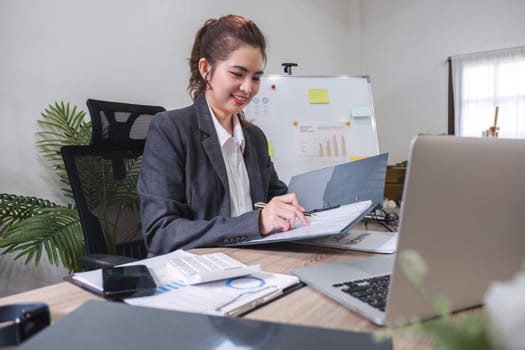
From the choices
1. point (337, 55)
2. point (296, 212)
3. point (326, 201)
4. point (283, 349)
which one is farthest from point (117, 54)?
point (337, 55)

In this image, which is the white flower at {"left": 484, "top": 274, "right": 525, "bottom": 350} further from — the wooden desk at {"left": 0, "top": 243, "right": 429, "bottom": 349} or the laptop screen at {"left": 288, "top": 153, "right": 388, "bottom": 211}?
the laptop screen at {"left": 288, "top": 153, "right": 388, "bottom": 211}

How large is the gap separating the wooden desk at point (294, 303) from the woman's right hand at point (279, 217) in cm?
9

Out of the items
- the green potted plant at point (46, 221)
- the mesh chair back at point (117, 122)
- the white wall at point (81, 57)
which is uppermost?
the white wall at point (81, 57)

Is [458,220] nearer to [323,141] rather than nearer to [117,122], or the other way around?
[117,122]

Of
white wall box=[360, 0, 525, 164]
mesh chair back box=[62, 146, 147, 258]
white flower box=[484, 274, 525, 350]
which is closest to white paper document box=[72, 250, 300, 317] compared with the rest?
white flower box=[484, 274, 525, 350]

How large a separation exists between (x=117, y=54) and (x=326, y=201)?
1.61 m

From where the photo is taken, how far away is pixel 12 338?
1.32ft

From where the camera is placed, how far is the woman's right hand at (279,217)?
35.0 inches

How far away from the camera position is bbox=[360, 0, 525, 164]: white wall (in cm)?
383

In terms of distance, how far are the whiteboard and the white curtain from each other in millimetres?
2040

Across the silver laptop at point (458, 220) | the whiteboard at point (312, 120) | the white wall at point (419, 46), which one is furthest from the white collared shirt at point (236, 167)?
the white wall at point (419, 46)

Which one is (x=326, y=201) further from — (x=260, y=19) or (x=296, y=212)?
(x=260, y=19)

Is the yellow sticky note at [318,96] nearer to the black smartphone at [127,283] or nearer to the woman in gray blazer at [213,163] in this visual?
the woman in gray blazer at [213,163]

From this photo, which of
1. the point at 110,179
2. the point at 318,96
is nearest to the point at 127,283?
the point at 110,179
